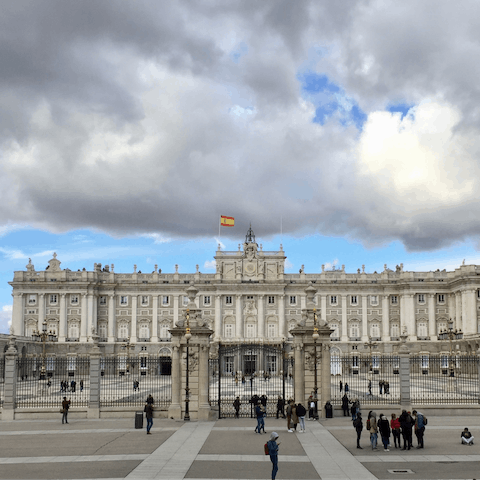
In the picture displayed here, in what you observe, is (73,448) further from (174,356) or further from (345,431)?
(345,431)

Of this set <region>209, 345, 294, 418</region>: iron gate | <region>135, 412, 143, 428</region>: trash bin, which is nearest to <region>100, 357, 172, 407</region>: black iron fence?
<region>209, 345, 294, 418</region>: iron gate

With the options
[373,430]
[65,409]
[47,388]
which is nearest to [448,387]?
[373,430]

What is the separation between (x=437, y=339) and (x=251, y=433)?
7743 cm

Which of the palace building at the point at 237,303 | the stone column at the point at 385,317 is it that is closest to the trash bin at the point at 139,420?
the palace building at the point at 237,303

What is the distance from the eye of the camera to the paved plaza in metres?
17.8

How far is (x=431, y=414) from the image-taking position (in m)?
31.2

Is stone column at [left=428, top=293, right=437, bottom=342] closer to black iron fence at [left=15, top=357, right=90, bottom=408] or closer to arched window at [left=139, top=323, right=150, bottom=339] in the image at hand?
arched window at [left=139, top=323, right=150, bottom=339]

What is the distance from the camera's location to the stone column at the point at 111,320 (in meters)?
99.8

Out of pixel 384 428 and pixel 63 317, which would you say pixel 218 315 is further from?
pixel 384 428

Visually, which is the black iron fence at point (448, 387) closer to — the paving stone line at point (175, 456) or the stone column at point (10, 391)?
the paving stone line at point (175, 456)

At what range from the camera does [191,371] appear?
30.0 m

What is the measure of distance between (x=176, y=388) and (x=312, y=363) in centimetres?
666

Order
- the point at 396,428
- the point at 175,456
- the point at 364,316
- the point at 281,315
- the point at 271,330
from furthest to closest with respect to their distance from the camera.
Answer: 1. the point at 364,316
2. the point at 271,330
3. the point at 281,315
4. the point at 396,428
5. the point at 175,456

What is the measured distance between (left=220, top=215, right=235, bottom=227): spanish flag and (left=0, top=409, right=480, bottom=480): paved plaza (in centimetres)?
6331
